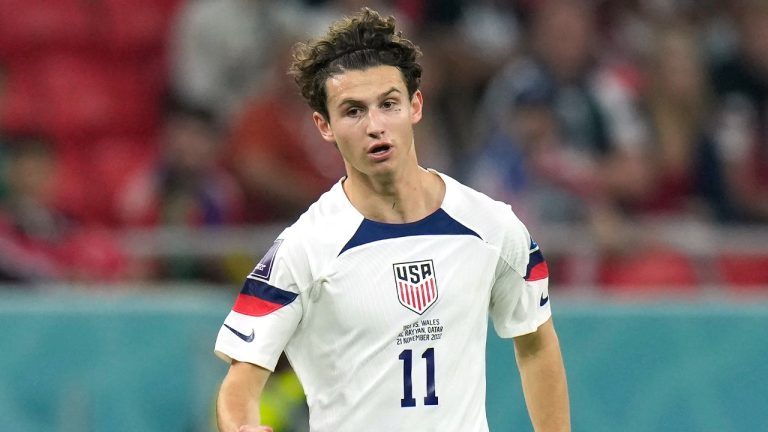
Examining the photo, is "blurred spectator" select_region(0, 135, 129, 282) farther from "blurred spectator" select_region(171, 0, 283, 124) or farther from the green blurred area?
"blurred spectator" select_region(171, 0, 283, 124)

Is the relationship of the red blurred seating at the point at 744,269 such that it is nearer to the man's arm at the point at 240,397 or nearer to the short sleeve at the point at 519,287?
the short sleeve at the point at 519,287

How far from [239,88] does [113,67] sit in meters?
1.06

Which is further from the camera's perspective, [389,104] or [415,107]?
[415,107]

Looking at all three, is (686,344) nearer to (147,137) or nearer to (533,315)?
(533,315)

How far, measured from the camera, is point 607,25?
10141 millimetres

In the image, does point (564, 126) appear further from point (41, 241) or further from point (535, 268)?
point (535, 268)

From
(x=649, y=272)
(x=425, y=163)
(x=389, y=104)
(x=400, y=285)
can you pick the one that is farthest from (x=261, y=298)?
(x=425, y=163)

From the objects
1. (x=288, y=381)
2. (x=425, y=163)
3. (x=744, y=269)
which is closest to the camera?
(x=288, y=381)

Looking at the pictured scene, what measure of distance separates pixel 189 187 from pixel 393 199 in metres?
4.62

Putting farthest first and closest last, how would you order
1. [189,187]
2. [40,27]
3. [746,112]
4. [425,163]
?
[40,27] < [746,112] < [425,163] < [189,187]

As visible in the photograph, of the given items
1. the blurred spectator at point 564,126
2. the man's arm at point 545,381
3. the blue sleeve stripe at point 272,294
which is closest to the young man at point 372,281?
the blue sleeve stripe at point 272,294

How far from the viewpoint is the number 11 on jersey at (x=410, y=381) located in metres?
4.20

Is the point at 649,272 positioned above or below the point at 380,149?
above

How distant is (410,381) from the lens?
4.21m
